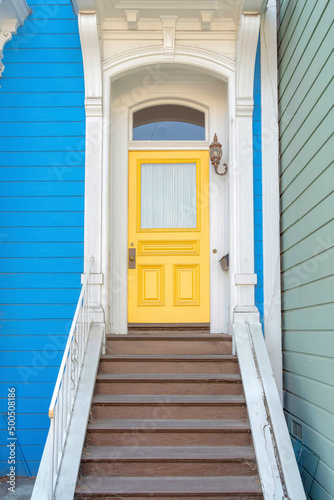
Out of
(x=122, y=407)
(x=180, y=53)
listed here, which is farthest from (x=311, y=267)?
(x=180, y=53)

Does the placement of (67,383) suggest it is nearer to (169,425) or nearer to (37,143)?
(169,425)

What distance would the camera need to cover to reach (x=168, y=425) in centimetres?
338

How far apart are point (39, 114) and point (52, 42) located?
2.10 feet

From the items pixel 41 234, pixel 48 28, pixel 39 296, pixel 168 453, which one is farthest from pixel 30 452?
pixel 48 28

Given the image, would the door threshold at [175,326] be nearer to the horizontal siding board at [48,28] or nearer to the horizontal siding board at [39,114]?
the horizontal siding board at [39,114]

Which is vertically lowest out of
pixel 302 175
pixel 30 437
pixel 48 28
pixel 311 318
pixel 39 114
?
pixel 30 437

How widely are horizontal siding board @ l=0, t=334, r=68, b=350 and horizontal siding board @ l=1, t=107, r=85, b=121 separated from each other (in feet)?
5.99

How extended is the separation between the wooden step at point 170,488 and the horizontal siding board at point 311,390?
0.61 metres

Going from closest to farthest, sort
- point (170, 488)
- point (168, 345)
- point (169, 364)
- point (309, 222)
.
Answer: point (170, 488), point (309, 222), point (169, 364), point (168, 345)

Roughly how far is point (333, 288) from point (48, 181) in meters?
2.54

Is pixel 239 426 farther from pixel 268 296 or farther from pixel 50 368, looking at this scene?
pixel 50 368

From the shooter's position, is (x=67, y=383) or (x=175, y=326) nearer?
(x=67, y=383)

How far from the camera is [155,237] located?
15.4ft

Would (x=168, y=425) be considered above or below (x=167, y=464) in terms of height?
above
